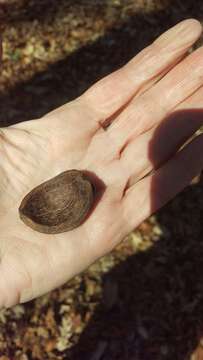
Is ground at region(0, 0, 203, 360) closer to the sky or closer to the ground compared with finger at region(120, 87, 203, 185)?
closer to the ground

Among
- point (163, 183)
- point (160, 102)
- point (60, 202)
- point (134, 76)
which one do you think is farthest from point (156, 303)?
point (134, 76)

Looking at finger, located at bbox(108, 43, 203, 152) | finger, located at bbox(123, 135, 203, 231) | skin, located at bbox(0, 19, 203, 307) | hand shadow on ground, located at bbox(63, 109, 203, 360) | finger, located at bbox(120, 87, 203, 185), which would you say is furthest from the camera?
hand shadow on ground, located at bbox(63, 109, 203, 360)

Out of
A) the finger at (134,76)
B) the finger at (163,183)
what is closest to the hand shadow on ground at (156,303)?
the finger at (163,183)

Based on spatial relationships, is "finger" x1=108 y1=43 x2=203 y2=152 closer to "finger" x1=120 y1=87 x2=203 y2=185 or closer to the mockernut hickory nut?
"finger" x1=120 y1=87 x2=203 y2=185

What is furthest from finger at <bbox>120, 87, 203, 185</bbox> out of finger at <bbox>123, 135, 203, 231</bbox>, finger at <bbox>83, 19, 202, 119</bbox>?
finger at <bbox>83, 19, 202, 119</bbox>

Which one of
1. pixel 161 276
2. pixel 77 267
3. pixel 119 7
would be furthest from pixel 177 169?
pixel 119 7

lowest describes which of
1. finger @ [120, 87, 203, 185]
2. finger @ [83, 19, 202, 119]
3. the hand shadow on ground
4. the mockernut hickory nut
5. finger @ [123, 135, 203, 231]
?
the hand shadow on ground

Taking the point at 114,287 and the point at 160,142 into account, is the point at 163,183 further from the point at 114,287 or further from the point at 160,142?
the point at 114,287

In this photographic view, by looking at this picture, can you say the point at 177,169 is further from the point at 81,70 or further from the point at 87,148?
A: the point at 81,70
